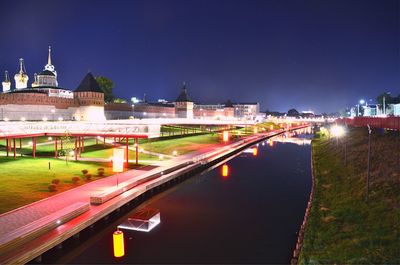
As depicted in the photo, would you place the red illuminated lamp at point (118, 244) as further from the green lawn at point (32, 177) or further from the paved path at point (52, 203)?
the green lawn at point (32, 177)

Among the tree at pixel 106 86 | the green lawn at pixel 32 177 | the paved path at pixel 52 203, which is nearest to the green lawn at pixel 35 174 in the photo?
the green lawn at pixel 32 177

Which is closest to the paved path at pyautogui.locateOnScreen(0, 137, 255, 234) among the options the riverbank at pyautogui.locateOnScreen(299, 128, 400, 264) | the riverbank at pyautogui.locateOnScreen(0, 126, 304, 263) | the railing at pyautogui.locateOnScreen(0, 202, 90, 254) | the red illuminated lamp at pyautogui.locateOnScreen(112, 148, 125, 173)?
the riverbank at pyautogui.locateOnScreen(0, 126, 304, 263)

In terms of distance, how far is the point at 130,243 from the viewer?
1548cm

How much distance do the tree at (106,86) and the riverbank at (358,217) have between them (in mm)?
77627

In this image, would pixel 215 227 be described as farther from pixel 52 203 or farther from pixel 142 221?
pixel 52 203

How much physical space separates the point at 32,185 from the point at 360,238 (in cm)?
1776

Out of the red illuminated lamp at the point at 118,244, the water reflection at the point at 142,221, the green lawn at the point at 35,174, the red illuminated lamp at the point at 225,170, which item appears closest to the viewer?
the red illuminated lamp at the point at 118,244

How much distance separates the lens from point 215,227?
1766 centimetres

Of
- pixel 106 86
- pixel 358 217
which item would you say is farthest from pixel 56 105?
pixel 358 217

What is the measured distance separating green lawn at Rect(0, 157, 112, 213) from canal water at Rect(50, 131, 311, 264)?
446 centimetres

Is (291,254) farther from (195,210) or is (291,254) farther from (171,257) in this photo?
(195,210)

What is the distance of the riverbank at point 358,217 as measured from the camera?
11727 mm

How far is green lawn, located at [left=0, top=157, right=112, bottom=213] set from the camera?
1783 cm

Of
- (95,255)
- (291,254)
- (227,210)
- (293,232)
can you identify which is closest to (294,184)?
(227,210)
